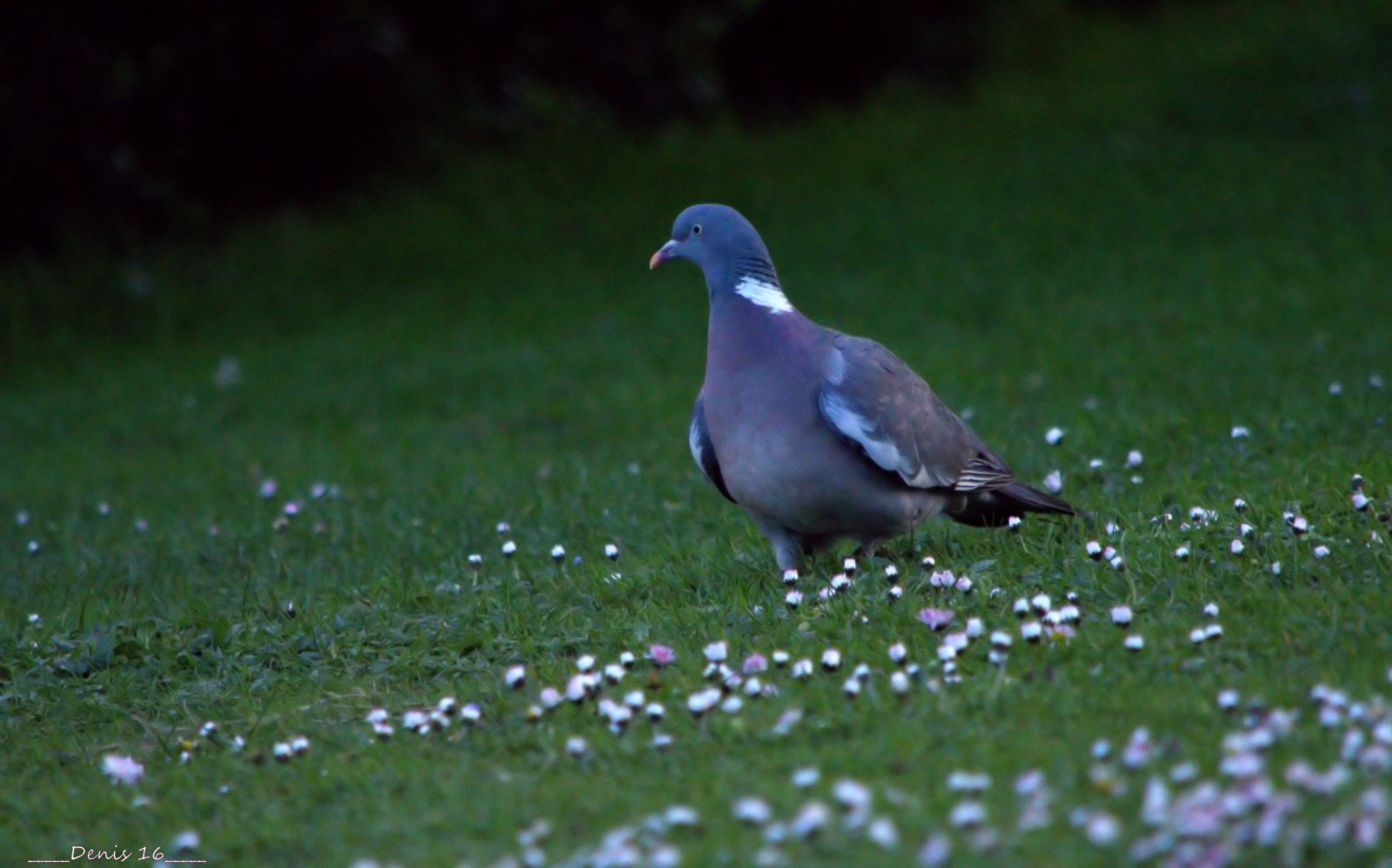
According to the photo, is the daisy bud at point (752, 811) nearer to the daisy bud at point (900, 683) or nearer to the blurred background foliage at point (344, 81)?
the daisy bud at point (900, 683)

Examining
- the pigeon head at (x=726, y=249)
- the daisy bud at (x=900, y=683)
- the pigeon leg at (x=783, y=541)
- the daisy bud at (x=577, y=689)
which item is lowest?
the daisy bud at (x=900, y=683)

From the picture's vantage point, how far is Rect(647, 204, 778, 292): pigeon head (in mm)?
5527

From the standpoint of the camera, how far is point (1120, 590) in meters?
4.75

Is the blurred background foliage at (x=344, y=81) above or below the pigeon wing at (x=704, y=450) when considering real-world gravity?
above

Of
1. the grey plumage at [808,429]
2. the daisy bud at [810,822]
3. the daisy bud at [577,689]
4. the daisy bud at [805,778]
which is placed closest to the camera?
the daisy bud at [810,822]

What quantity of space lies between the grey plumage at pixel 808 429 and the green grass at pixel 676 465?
0.84 ft

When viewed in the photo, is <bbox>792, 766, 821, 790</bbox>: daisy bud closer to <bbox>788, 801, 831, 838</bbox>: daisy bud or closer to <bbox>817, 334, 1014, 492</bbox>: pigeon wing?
<bbox>788, 801, 831, 838</bbox>: daisy bud

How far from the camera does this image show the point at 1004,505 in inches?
225

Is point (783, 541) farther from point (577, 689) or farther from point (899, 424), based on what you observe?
point (577, 689)

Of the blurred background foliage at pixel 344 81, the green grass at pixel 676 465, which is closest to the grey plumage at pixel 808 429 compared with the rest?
the green grass at pixel 676 465

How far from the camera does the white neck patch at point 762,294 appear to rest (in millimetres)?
5438

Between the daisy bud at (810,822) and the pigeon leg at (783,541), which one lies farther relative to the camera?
the pigeon leg at (783,541)

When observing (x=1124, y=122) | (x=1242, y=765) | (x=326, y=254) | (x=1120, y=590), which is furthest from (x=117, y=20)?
(x=1242, y=765)

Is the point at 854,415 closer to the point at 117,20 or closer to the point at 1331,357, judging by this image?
the point at 1331,357
